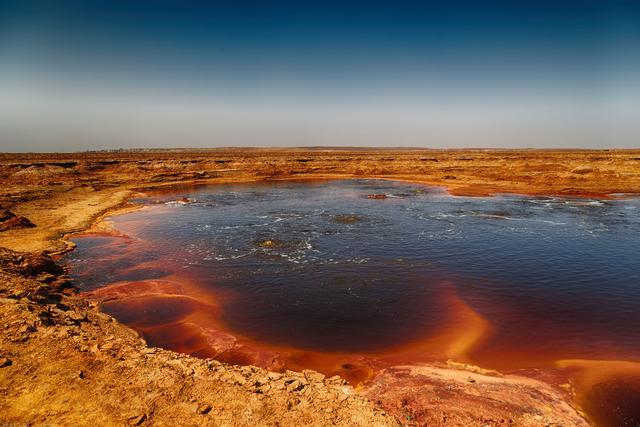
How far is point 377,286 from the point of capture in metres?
15.5

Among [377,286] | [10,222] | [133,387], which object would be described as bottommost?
[377,286]

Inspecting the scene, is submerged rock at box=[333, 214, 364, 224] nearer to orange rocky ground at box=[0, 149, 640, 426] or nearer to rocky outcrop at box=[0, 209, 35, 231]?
orange rocky ground at box=[0, 149, 640, 426]

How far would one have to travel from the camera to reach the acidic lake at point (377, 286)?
10727mm

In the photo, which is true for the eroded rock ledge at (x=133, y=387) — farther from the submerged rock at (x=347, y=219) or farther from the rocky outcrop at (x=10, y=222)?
the submerged rock at (x=347, y=219)

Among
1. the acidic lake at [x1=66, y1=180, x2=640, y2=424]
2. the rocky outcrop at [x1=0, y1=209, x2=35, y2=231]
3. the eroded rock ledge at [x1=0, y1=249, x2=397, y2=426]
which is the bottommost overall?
the acidic lake at [x1=66, y1=180, x2=640, y2=424]

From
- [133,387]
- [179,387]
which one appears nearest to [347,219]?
[179,387]

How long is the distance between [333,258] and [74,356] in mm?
12875

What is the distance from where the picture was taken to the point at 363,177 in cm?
6369

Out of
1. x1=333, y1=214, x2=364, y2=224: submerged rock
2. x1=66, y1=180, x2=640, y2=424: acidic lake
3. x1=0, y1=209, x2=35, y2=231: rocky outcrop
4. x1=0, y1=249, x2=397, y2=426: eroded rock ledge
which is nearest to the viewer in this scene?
x1=0, y1=249, x2=397, y2=426: eroded rock ledge

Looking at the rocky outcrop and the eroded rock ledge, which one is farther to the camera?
the rocky outcrop

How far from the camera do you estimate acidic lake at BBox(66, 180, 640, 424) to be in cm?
1073

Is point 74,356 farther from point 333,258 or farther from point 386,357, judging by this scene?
point 333,258

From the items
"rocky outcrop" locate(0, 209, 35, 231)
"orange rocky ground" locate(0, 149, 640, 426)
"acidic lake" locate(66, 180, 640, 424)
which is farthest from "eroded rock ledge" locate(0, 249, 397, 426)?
"rocky outcrop" locate(0, 209, 35, 231)

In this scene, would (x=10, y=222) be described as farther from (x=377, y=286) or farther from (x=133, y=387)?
(x=377, y=286)
